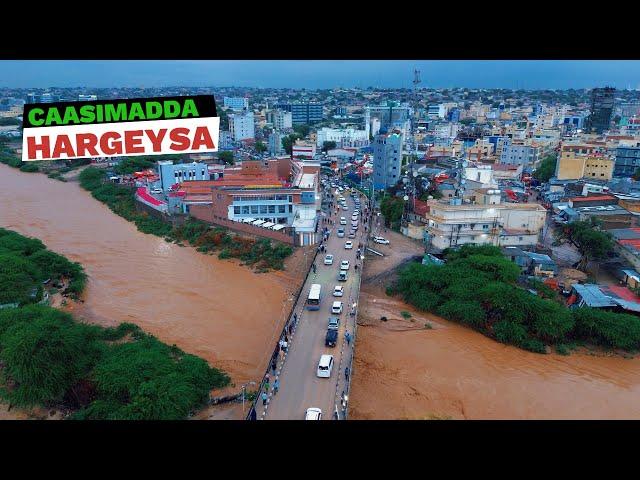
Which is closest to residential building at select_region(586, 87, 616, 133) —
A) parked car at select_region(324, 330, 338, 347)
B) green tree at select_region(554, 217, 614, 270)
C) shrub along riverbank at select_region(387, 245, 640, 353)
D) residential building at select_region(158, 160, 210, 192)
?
green tree at select_region(554, 217, 614, 270)

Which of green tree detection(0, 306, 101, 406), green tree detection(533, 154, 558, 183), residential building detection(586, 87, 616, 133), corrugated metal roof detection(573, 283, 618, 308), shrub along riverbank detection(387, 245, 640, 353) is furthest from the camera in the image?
residential building detection(586, 87, 616, 133)

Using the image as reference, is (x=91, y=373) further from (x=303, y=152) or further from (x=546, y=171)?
(x=546, y=171)

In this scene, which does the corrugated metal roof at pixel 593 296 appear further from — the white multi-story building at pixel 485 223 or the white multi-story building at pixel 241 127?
the white multi-story building at pixel 241 127

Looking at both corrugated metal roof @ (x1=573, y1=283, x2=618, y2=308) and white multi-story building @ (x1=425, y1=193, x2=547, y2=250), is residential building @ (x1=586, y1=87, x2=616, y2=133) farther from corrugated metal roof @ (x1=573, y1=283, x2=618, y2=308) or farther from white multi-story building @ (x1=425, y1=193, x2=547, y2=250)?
corrugated metal roof @ (x1=573, y1=283, x2=618, y2=308)

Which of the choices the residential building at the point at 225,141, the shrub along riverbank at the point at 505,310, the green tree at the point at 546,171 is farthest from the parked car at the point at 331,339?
the residential building at the point at 225,141
